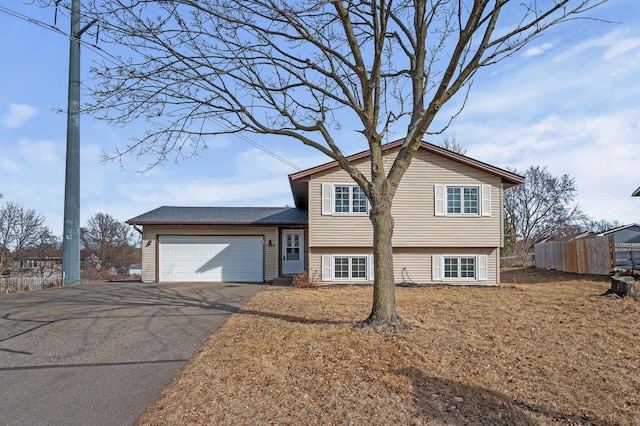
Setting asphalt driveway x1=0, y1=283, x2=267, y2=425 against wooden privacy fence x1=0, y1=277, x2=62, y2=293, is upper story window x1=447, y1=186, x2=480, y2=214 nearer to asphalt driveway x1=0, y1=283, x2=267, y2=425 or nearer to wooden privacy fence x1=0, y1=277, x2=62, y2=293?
asphalt driveway x1=0, y1=283, x2=267, y2=425

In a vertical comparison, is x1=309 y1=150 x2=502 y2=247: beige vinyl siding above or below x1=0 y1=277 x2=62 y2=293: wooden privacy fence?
above

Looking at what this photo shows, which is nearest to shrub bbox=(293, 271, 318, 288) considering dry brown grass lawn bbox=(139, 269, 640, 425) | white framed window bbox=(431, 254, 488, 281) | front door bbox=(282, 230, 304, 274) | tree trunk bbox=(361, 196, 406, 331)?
front door bbox=(282, 230, 304, 274)

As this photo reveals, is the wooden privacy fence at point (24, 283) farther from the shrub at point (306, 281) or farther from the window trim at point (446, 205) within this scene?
the window trim at point (446, 205)

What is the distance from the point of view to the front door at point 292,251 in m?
18.1

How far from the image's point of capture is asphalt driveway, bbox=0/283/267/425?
4422 millimetres

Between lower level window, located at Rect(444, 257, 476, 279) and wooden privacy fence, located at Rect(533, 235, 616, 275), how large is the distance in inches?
283

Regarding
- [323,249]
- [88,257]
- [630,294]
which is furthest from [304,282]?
[88,257]

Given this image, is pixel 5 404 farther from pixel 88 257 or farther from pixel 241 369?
pixel 88 257

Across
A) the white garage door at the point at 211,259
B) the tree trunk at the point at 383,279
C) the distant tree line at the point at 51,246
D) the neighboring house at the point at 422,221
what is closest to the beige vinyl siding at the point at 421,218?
the neighboring house at the point at 422,221

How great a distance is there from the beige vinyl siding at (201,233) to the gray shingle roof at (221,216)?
36 cm

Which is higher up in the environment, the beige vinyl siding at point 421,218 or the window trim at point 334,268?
the beige vinyl siding at point 421,218

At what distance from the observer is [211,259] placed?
Result: 1741cm

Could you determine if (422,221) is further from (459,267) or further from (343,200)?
(343,200)

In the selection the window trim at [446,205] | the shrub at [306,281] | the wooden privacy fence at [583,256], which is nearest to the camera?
the shrub at [306,281]
